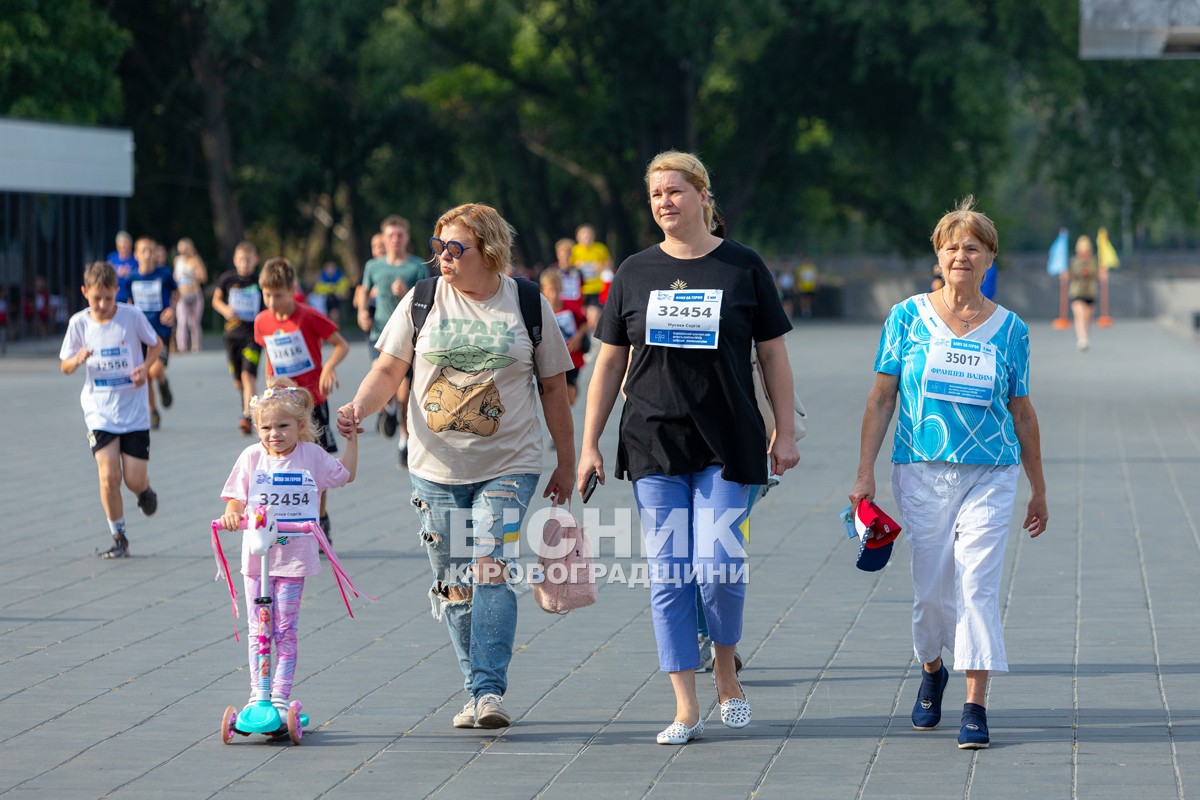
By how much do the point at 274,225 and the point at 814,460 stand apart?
34.7 m

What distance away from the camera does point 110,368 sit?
9.28m

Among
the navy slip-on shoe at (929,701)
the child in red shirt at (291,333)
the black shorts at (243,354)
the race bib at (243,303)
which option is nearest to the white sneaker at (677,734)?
the navy slip-on shoe at (929,701)

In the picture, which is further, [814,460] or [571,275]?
[571,275]

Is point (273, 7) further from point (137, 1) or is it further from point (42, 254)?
point (42, 254)

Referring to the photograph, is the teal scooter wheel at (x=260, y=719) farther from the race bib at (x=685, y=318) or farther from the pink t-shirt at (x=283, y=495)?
the race bib at (x=685, y=318)

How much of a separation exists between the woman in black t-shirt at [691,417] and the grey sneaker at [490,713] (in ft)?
1.71

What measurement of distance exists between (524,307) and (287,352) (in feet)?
13.7

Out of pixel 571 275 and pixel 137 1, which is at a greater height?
pixel 137 1

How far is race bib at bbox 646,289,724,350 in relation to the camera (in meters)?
5.50

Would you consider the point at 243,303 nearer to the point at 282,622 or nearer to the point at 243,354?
the point at 243,354

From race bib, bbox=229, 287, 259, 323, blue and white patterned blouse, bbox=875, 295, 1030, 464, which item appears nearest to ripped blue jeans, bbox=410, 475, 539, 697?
blue and white patterned blouse, bbox=875, 295, 1030, 464

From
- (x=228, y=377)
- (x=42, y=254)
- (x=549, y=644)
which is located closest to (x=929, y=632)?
(x=549, y=644)

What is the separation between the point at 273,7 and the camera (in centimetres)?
3772

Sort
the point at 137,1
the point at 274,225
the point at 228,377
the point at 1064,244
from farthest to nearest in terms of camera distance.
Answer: the point at 274,225, the point at 137,1, the point at 1064,244, the point at 228,377
